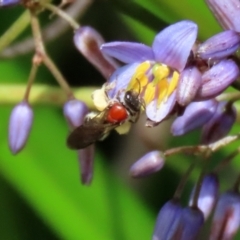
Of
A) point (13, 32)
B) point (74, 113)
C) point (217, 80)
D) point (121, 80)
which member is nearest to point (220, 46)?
point (217, 80)

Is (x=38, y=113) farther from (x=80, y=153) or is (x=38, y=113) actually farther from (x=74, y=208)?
(x=80, y=153)

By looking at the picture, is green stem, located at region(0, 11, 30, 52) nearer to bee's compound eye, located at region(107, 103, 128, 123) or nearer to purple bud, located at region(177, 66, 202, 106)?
bee's compound eye, located at region(107, 103, 128, 123)

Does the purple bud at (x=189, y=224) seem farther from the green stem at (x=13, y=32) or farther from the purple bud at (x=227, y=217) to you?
the green stem at (x=13, y=32)

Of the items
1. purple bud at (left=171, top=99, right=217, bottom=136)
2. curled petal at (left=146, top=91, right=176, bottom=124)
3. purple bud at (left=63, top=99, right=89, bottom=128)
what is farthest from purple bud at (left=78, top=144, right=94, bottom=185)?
curled petal at (left=146, top=91, right=176, bottom=124)

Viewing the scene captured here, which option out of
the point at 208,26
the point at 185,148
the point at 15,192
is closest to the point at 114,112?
Result: the point at 185,148

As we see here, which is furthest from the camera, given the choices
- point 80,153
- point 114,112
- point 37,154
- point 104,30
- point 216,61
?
point 104,30

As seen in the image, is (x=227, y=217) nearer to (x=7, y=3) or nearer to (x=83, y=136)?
(x=83, y=136)

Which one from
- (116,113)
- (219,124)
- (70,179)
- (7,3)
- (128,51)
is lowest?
(70,179)
